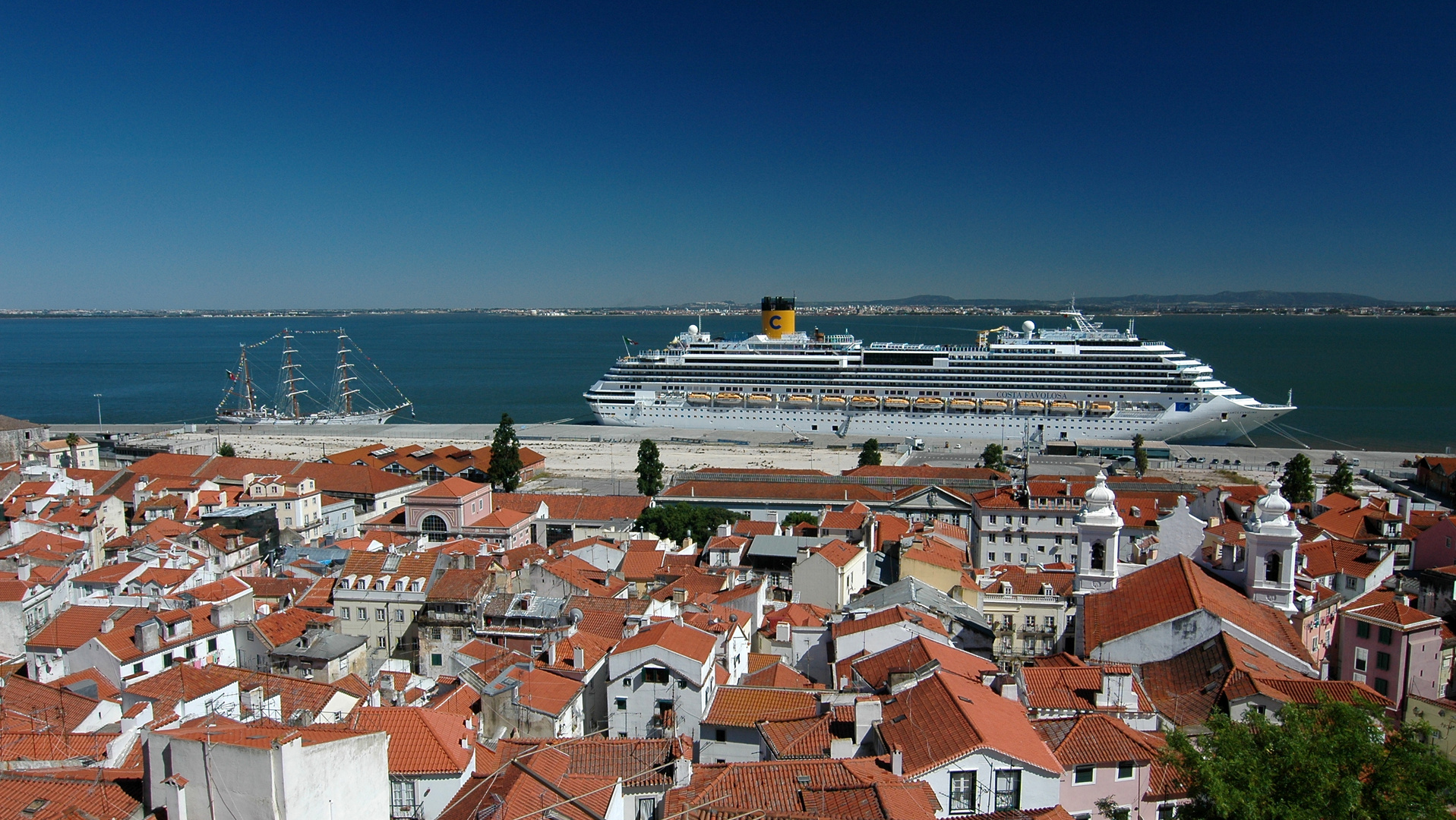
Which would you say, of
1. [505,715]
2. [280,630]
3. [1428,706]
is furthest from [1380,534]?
[280,630]

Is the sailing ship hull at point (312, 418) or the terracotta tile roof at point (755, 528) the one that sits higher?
the terracotta tile roof at point (755, 528)

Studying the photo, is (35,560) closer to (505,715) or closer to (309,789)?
(505,715)

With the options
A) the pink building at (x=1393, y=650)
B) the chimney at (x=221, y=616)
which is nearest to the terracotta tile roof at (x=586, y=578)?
the chimney at (x=221, y=616)

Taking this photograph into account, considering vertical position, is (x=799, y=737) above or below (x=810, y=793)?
below

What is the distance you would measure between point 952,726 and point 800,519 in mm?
20282

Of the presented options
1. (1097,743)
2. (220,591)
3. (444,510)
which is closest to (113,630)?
(220,591)

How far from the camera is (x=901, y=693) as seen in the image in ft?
39.3

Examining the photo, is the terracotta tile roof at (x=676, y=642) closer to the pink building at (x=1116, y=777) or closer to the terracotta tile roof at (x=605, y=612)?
the terracotta tile roof at (x=605, y=612)

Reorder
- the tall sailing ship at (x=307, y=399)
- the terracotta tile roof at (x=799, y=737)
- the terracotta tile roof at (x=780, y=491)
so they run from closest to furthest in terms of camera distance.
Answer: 1. the terracotta tile roof at (x=799, y=737)
2. the terracotta tile roof at (x=780, y=491)
3. the tall sailing ship at (x=307, y=399)

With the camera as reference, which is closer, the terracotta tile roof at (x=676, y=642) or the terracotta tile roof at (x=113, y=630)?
the terracotta tile roof at (x=676, y=642)

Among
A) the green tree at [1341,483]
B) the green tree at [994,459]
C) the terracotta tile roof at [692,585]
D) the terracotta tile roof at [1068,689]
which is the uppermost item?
the terracotta tile roof at [1068,689]

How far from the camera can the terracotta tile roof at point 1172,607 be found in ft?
47.0

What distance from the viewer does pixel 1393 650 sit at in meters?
15.1

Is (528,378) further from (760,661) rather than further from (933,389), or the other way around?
(760,661)
